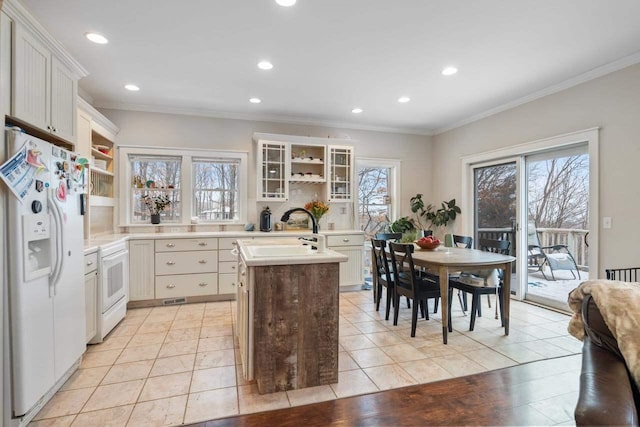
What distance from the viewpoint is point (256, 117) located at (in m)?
4.87

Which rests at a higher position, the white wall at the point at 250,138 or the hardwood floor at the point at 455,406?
the white wall at the point at 250,138

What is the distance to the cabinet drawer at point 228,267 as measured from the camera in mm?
4246

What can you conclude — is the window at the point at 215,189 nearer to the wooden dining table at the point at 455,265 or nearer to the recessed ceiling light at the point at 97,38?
the recessed ceiling light at the point at 97,38

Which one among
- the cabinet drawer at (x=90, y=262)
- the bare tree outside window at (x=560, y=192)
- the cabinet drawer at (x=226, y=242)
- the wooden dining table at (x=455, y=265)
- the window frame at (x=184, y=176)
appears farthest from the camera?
the window frame at (x=184, y=176)

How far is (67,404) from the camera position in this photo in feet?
6.64

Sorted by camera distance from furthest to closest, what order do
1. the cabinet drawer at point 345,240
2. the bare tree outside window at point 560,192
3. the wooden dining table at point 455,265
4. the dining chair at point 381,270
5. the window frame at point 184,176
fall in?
the cabinet drawer at point 345,240, the window frame at point 184,176, the bare tree outside window at point 560,192, the dining chair at point 381,270, the wooden dining table at point 455,265

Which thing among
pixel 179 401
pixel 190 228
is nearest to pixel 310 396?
pixel 179 401

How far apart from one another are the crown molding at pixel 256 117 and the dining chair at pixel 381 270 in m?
2.35

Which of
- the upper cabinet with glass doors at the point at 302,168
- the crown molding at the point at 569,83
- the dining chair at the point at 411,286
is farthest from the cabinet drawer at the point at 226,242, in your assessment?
the crown molding at the point at 569,83

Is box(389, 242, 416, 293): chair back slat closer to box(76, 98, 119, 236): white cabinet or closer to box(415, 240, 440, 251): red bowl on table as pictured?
box(415, 240, 440, 251): red bowl on table

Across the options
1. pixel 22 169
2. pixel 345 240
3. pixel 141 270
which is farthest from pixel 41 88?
pixel 345 240

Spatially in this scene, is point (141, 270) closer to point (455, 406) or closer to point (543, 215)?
point (455, 406)

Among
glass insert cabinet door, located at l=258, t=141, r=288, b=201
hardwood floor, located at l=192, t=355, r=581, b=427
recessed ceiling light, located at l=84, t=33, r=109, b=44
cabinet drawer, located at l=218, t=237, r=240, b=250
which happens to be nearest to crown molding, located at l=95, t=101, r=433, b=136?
glass insert cabinet door, located at l=258, t=141, r=288, b=201

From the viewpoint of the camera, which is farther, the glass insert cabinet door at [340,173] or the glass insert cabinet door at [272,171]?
the glass insert cabinet door at [340,173]
